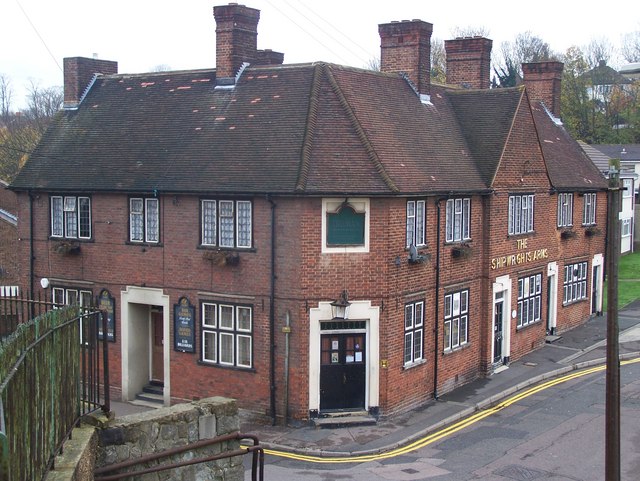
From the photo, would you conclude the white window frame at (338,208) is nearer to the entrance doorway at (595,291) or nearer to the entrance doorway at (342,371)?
the entrance doorway at (342,371)

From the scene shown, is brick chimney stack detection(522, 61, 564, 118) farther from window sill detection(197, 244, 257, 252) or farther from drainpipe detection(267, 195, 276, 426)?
window sill detection(197, 244, 257, 252)

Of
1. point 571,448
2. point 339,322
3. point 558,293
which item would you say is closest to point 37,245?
point 339,322

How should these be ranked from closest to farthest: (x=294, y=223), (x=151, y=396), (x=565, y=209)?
1. (x=294, y=223)
2. (x=151, y=396)
3. (x=565, y=209)

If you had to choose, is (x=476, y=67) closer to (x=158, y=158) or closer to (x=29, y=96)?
(x=158, y=158)

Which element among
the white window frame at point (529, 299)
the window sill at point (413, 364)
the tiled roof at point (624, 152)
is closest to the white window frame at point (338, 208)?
the window sill at point (413, 364)

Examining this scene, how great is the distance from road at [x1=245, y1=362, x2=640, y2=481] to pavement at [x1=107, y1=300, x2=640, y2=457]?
41cm

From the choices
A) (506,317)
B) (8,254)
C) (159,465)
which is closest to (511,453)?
(506,317)

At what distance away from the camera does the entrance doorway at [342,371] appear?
21062 mm

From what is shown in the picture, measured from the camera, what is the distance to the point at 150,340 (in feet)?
80.7

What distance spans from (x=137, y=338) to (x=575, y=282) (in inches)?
710

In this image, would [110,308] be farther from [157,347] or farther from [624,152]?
[624,152]

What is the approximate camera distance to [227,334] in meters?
22.1

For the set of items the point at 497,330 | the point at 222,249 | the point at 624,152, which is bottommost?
the point at 497,330

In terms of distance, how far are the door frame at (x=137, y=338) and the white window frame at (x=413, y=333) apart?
659 centimetres
